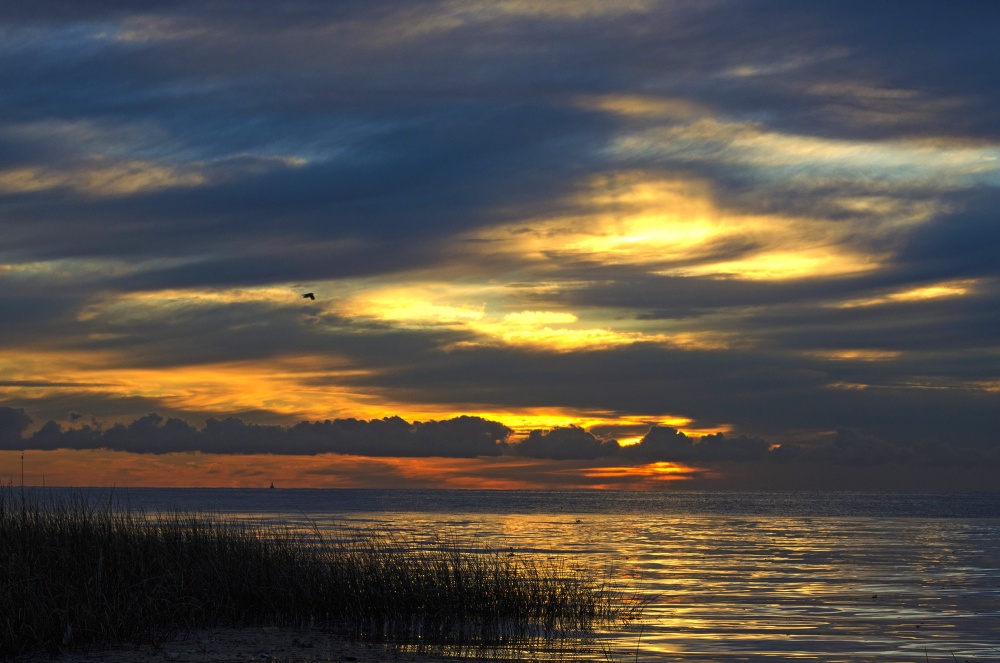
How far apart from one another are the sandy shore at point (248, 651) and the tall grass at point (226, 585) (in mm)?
760

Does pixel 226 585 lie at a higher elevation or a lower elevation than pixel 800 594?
higher

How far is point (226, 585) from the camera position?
76.4 feet

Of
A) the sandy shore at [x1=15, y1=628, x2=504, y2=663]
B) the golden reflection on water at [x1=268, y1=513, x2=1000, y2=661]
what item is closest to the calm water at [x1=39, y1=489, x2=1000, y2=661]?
the golden reflection on water at [x1=268, y1=513, x2=1000, y2=661]

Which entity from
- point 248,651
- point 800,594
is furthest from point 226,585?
point 800,594

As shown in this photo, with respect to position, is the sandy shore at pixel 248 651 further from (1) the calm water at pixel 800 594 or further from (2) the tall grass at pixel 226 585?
(1) the calm water at pixel 800 594

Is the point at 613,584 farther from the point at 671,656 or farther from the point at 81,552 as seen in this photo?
the point at 81,552

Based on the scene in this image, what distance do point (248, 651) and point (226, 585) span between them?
4099mm

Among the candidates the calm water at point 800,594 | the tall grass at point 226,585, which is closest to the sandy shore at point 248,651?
the tall grass at point 226,585

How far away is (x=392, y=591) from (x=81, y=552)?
738cm

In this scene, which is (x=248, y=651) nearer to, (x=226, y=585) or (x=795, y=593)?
(x=226, y=585)

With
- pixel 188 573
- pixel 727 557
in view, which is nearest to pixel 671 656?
pixel 188 573

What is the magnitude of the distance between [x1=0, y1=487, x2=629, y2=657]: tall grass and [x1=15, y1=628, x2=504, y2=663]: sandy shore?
2.50 feet

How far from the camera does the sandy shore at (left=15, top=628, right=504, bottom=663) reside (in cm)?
1853

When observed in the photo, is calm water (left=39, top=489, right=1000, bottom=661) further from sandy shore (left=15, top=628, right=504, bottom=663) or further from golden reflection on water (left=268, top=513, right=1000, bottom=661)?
sandy shore (left=15, top=628, right=504, bottom=663)
